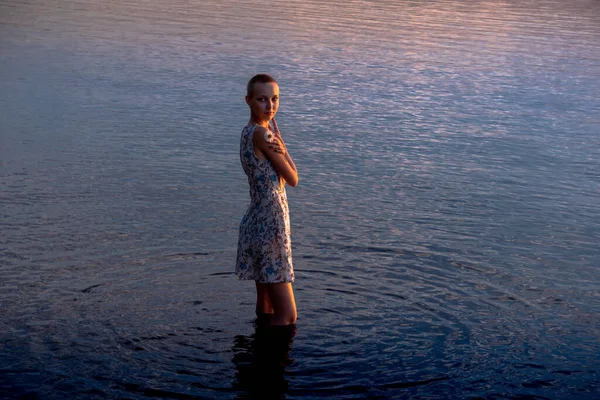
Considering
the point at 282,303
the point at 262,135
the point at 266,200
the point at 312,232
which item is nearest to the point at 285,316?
the point at 282,303

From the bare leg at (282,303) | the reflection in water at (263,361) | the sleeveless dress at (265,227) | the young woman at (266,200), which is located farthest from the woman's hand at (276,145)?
the reflection in water at (263,361)

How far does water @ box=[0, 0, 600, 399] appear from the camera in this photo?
5398 mm

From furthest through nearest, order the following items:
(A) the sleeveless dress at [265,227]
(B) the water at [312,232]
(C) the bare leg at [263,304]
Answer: (C) the bare leg at [263,304] < (A) the sleeveless dress at [265,227] < (B) the water at [312,232]

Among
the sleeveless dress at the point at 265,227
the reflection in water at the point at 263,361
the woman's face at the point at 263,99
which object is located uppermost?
the woman's face at the point at 263,99

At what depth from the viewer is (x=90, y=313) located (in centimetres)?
604

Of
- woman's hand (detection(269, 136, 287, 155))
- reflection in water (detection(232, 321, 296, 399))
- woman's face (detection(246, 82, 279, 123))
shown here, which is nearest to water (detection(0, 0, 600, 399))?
reflection in water (detection(232, 321, 296, 399))

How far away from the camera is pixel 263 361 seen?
17.8 ft

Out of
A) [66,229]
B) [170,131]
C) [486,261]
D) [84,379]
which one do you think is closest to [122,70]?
[170,131]

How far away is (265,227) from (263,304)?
2.12ft

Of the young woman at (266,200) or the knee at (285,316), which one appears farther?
the knee at (285,316)

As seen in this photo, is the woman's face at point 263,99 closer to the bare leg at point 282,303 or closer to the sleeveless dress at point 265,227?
the sleeveless dress at point 265,227

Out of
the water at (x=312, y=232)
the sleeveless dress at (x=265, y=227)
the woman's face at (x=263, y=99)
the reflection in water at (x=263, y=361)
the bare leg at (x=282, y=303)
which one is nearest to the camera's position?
the reflection in water at (x=263, y=361)

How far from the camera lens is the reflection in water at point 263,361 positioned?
5.08m

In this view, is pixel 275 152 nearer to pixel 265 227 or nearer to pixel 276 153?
pixel 276 153
